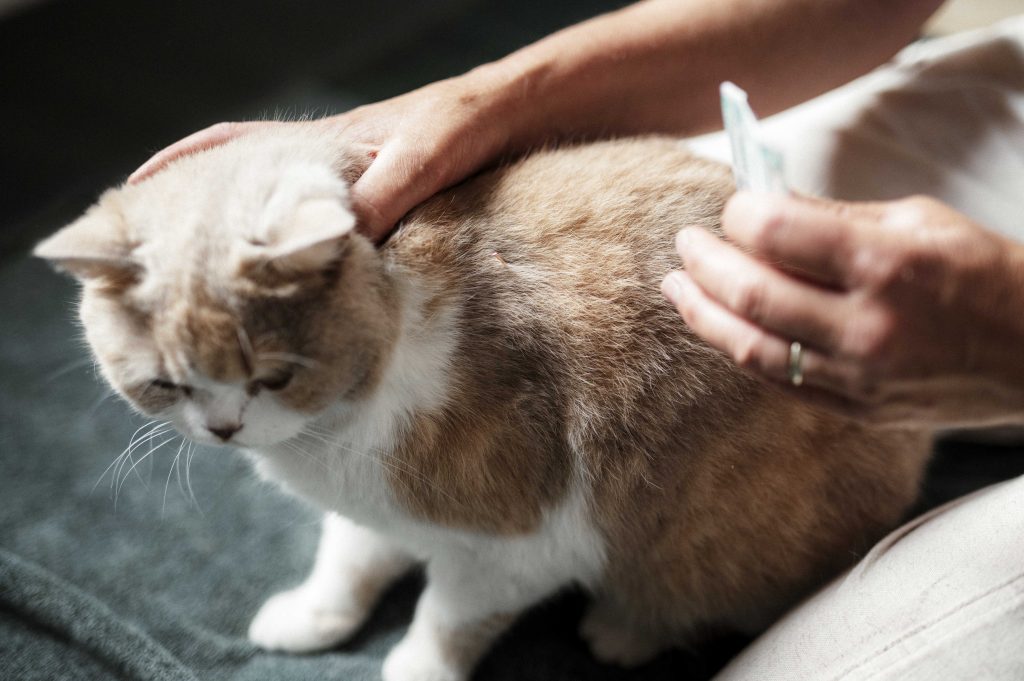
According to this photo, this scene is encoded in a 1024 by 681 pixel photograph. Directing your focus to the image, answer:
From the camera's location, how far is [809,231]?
631 millimetres

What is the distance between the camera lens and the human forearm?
1108 mm

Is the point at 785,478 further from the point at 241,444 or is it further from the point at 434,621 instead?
the point at 241,444

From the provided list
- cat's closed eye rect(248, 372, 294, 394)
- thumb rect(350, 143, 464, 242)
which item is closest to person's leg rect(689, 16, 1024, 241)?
thumb rect(350, 143, 464, 242)

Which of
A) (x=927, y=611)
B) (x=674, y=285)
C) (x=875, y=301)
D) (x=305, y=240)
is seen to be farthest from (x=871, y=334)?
(x=305, y=240)

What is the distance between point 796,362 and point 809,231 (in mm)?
112

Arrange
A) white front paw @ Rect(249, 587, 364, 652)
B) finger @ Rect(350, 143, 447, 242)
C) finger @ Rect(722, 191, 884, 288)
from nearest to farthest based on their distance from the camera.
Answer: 1. finger @ Rect(722, 191, 884, 288)
2. finger @ Rect(350, 143, 447, 242)
3. white front paw @ Rect(249, 587, 364, 652)

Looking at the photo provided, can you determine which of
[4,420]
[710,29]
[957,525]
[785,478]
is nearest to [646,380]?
[785,478]

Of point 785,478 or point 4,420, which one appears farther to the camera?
point 4,420

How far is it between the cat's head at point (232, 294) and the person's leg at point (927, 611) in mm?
553

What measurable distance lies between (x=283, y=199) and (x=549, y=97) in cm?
46

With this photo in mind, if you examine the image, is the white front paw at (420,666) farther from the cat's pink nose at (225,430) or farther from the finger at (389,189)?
the finger at (389,189)

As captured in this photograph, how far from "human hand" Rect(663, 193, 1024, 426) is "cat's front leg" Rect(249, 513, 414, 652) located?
65 cm

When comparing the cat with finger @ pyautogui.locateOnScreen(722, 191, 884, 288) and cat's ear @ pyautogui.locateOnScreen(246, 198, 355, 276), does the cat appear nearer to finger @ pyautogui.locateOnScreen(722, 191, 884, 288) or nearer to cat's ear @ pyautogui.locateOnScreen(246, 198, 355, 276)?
cat's ear @ pyautogui.locateOnScreen(246, 198, 355, 276)

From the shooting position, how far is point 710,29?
1.16 meters
